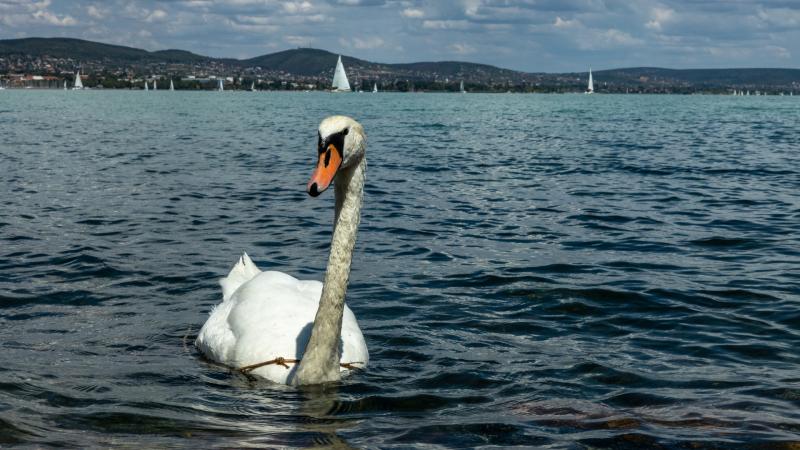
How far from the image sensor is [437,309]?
10859 mm

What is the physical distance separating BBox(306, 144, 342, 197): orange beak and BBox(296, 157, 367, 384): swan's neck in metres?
0.58

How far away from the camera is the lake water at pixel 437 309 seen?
700cm

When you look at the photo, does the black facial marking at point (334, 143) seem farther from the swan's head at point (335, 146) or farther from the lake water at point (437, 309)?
the lake water at point (437, 309)

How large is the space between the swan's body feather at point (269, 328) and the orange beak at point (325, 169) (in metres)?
2.02

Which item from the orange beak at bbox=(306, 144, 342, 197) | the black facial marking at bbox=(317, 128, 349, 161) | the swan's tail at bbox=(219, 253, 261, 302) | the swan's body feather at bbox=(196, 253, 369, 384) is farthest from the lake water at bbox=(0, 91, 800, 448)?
the black facial marking at bbox=(317, 128, 349, 161)

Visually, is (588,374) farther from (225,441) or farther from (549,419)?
(225,441)

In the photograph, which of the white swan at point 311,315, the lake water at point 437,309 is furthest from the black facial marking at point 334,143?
the lake water at point 437,309

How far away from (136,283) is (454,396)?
578 centimetres

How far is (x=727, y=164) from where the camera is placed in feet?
97.2

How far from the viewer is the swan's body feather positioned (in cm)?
802

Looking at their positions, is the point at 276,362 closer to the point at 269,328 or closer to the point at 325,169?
the point at 269,328

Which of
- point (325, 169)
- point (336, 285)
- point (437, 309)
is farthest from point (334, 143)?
point (437, 309)

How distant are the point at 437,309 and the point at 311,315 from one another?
8.99ft

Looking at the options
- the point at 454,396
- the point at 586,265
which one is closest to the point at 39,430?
the point at 454,396
